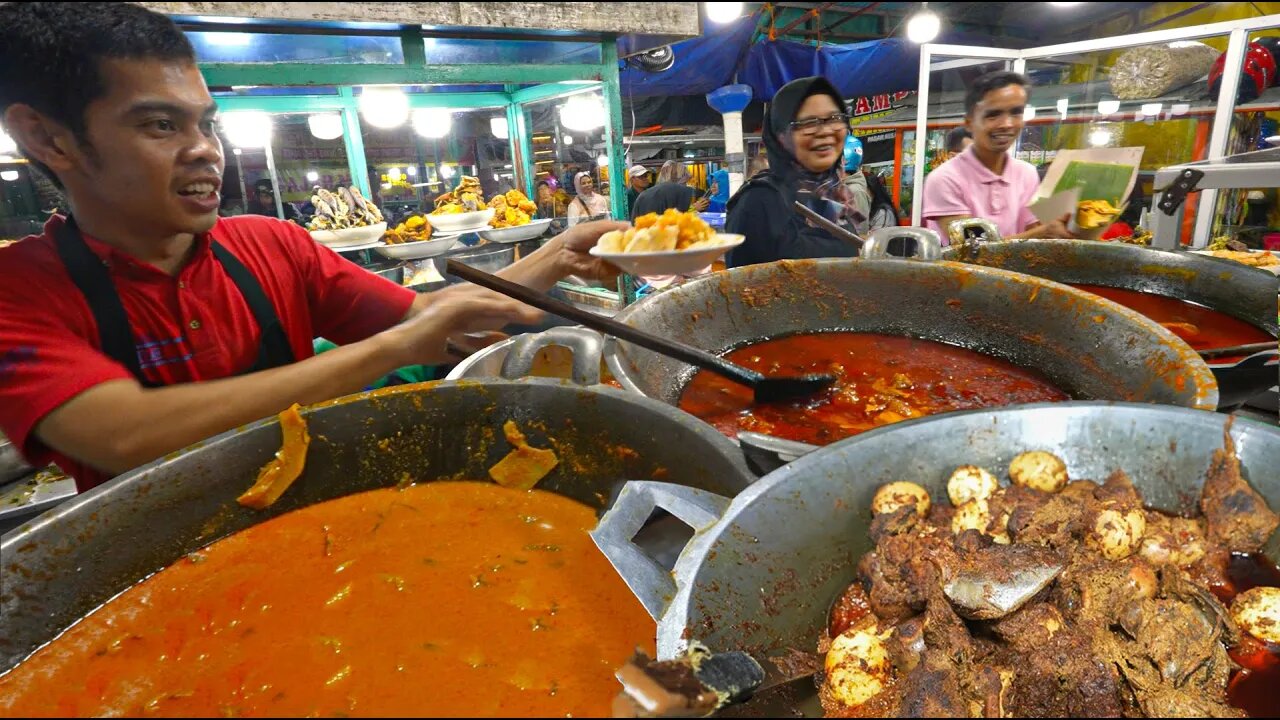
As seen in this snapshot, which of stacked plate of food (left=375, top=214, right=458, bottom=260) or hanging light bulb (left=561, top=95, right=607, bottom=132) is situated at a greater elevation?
hanging light bulb (left=561, top=95, right=607, bottom=132)

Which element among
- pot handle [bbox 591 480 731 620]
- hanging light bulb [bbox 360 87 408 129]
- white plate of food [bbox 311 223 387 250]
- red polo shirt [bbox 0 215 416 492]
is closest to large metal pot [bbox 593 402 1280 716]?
pot handle [bbox 591 480 731 620]

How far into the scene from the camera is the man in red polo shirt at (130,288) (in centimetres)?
105

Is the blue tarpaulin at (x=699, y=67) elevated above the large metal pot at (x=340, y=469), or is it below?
above

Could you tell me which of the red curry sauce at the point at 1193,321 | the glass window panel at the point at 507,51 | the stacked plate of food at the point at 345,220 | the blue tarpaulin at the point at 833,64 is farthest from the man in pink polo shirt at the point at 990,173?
the blue tarpaulin at the point at 833,64

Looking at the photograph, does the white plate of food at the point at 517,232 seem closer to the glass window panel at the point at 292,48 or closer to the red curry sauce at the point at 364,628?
the glass window panel at the point at 292,48

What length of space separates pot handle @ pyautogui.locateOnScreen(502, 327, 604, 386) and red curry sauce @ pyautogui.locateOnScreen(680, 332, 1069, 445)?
0.45m

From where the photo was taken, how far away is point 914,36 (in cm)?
783

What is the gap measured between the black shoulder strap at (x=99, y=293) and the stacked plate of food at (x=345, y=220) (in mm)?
1437

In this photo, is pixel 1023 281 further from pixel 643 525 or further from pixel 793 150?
pixel 643 525

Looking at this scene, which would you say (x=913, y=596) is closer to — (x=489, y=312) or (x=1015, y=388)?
(x=489, y=312)

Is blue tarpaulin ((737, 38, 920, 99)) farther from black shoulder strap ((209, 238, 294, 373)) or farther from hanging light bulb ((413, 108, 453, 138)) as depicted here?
black shoulder strap ((209, 238, 294, 373))

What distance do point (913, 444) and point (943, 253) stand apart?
178cm

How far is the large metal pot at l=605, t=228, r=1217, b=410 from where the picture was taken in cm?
141

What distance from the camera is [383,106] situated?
281 cm
